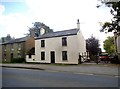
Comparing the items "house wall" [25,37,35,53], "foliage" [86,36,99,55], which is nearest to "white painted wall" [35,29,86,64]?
"house wall" [25,37,35,53]

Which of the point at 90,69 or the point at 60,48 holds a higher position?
the point at 60,48

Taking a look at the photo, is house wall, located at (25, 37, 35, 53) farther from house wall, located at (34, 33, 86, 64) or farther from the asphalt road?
the asphalt road

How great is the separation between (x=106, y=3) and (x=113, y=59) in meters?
9.38

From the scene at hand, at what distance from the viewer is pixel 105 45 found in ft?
243

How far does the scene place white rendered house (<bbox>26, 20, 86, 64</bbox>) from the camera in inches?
1377

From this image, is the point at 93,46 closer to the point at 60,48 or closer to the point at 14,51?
the point at 60,48

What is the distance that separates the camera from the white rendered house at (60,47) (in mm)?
34969

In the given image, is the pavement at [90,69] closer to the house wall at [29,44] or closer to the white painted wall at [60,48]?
the white painted wall at [60,48]

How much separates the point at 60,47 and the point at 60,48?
180 mm

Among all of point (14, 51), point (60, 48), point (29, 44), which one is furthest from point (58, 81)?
point (14, 51)

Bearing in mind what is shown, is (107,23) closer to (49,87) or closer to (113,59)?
(113,59)

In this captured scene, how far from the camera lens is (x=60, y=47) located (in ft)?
121

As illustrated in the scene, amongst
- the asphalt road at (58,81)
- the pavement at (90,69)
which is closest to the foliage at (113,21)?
the pavement at (90,69)

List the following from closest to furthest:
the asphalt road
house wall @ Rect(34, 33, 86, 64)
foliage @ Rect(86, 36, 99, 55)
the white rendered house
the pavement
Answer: the asphalt road → the pavement → house wall @ Rect(34, 33, 86, 64) → the white rendered house → foliage @ Rect(86, 36, 99, 55)
